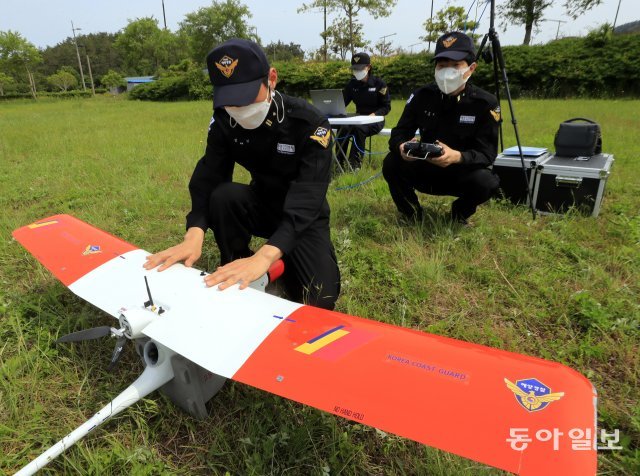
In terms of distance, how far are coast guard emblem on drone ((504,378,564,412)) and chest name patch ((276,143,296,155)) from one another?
178 centimetres

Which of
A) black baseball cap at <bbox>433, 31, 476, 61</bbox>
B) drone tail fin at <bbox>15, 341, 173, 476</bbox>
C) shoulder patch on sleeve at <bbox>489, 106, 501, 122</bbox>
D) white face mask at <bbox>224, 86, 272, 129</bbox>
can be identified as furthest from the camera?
shoulder patch on sleeve at <bbox>489, 106, 501, 122</bbox>

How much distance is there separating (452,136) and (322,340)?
2900 millimetres

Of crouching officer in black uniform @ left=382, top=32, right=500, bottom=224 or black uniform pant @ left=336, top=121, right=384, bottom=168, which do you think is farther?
black uniform pant @ left=336, top=121, right=384, bottom=168

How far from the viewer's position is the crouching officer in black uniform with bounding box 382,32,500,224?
347 centimetres

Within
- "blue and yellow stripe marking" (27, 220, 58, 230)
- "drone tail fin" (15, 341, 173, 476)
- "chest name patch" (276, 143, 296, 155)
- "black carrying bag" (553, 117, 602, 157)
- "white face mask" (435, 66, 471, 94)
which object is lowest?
"drone tail fin" (15, 341, 173, 476)

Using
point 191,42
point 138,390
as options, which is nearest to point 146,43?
point 191,42

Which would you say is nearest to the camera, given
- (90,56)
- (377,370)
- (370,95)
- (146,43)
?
(377,370)

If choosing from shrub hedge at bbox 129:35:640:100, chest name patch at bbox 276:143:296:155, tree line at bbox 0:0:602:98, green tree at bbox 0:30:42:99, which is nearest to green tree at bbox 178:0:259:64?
tree line at bbox 0:0:602:98

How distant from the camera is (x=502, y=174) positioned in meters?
4.46

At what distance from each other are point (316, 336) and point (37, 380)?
5.17 feet

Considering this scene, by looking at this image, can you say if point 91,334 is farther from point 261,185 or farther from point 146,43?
point 146,43

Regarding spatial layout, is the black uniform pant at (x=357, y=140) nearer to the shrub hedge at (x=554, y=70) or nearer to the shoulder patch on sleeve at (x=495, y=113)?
the shoulder patch on sleeve at (x=495, y=113)

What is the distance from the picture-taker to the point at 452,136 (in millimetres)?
3793

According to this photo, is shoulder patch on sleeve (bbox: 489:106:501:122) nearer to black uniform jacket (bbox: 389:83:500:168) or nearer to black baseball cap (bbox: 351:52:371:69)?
black uniform jacket (bbox: 389:83:500:168)
